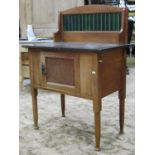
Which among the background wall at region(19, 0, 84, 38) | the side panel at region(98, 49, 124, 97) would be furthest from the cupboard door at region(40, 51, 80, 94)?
the background wall at region(19, 0, 84, 38)

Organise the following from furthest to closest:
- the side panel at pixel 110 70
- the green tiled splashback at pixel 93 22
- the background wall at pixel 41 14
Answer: the background wall at pixel 41 14
the green tiled splashback at pixel 93 22
the side panel at pixel 110 70

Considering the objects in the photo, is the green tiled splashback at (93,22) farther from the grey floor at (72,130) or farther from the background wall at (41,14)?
the background wall at (41,14)

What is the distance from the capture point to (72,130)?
1.99 meters

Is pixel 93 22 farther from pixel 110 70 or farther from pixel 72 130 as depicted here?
pixel 72 130

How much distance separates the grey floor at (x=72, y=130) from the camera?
65.7 inches

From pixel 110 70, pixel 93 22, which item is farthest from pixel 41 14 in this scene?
pixel 110 70

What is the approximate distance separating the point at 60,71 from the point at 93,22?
44cm

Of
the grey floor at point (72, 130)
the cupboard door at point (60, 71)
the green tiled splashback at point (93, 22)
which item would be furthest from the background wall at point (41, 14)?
the cupboard door at point (60, 71)

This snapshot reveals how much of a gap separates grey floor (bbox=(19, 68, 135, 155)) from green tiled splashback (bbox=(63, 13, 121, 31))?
756 mm

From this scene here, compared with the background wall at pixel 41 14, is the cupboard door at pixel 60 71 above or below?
below

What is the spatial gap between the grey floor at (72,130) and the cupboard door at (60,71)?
370 mm

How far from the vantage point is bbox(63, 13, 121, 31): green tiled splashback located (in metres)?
1.78

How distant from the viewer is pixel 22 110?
248cm
